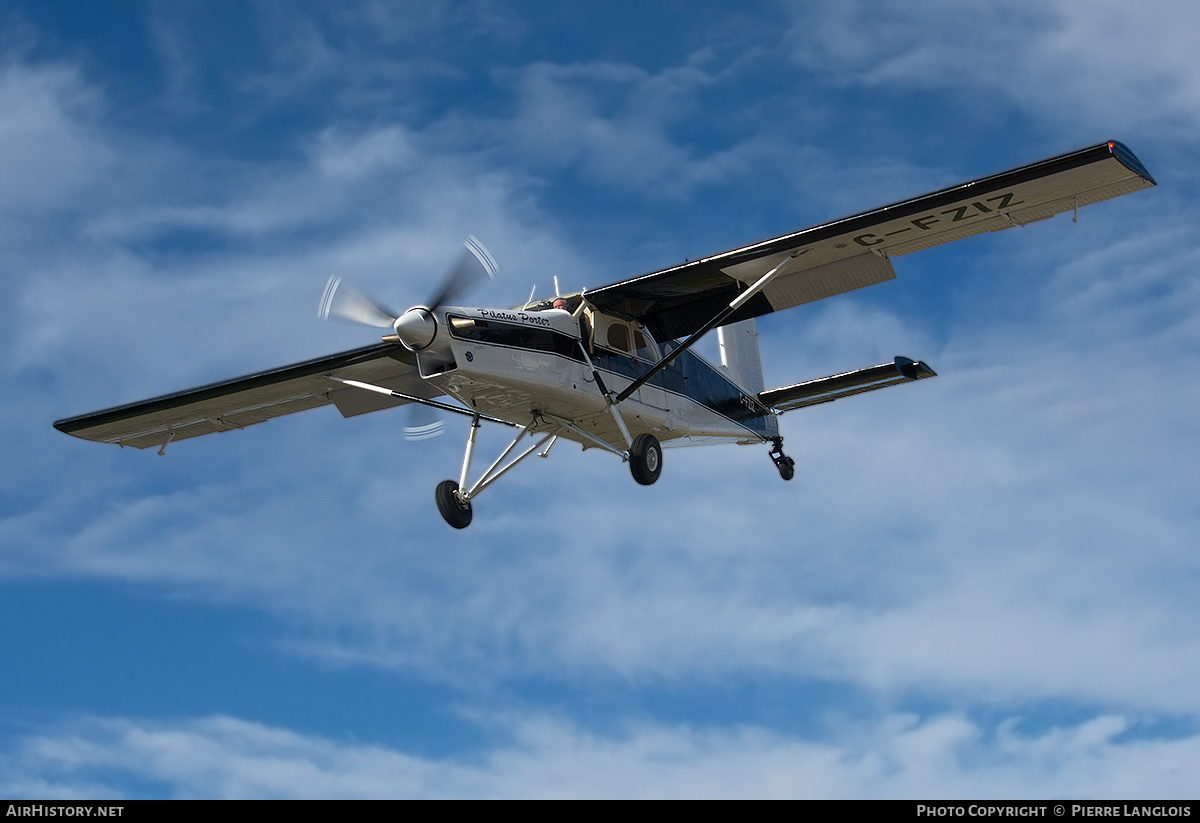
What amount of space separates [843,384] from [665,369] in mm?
3495

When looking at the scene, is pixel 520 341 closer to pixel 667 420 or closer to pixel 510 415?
pixel 510 415

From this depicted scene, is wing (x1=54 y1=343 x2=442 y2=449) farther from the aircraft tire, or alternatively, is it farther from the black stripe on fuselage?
the aircraft tire

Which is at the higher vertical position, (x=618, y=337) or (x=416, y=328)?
(x=618, y=337)

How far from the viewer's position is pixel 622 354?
18.9 m

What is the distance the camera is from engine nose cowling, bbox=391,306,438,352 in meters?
16.1

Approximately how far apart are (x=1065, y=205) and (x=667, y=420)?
6.77 metres

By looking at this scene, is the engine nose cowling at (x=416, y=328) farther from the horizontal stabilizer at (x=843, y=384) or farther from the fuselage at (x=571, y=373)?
the horizontal stabilizer at (x=843, y=384)

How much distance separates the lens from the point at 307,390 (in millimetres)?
21078

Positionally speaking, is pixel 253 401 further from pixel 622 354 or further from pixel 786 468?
pixel 786 468

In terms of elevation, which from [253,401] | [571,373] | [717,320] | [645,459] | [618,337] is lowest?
[645,459]

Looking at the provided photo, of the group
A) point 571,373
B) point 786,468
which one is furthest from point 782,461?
point 571,373
